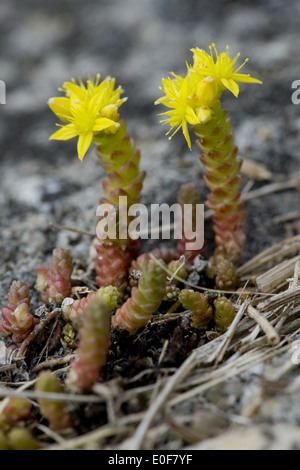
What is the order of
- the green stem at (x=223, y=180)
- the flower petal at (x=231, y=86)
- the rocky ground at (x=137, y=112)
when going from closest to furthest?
1. the flower petal at (x=231, y=86)
2. the green stem at (x=223, y=180)
3. the rocky ground at (x=137, y=112)

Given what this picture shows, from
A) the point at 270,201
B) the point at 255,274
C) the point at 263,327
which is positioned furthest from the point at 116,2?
the point at 263,327

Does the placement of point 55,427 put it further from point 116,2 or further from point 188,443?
point 116,2

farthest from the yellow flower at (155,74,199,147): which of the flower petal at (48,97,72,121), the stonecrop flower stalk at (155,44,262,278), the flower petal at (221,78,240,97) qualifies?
the flower petal at (48,97,72,121)

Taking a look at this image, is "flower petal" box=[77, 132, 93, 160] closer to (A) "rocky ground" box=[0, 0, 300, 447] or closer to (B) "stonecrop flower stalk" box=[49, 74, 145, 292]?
(B) "stonecrop flower stalk" box=[49, 74, 145, 292]

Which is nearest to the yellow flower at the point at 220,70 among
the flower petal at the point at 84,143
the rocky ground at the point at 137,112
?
the flower petal at the point at 84,143

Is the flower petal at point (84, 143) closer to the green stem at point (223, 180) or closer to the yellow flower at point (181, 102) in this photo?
the yellow flower at point (181, 102)

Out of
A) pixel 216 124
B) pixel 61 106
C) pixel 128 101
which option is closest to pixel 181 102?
pixel 216 124
